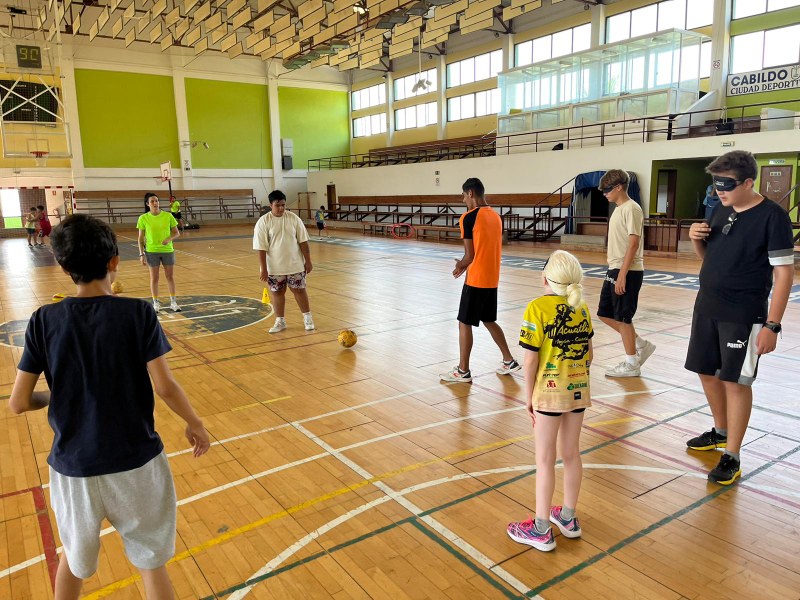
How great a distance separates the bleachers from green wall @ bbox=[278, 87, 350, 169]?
451 centimetres

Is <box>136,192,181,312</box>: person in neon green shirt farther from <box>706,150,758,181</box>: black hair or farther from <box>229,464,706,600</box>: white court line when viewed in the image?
<box>706,150,758,181</box>: black hair

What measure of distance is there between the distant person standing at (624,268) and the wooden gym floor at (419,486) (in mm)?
249

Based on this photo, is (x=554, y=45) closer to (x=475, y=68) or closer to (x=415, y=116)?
(x=475, y=68)

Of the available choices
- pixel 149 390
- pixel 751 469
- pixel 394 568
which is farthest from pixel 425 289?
pixel 149 390

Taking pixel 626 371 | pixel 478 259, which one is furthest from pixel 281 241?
pixel 626 371

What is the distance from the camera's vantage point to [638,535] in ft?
10.2

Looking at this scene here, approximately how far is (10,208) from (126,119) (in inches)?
287

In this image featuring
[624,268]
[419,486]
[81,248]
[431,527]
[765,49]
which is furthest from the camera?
[765,49]

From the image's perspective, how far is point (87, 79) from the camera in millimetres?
29141

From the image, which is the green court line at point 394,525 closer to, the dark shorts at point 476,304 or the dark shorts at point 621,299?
the dark shorts at point 621,299

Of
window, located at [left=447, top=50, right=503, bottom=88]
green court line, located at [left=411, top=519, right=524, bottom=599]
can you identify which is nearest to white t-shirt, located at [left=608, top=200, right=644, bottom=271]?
green court line, located at [left=411, top=519, right=524, bottom=599]

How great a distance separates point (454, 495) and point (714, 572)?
1.40 metres

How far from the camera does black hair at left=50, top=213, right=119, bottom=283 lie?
191 centimetres

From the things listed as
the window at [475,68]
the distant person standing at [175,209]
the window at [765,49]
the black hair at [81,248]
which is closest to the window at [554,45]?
the window at [475,68]
